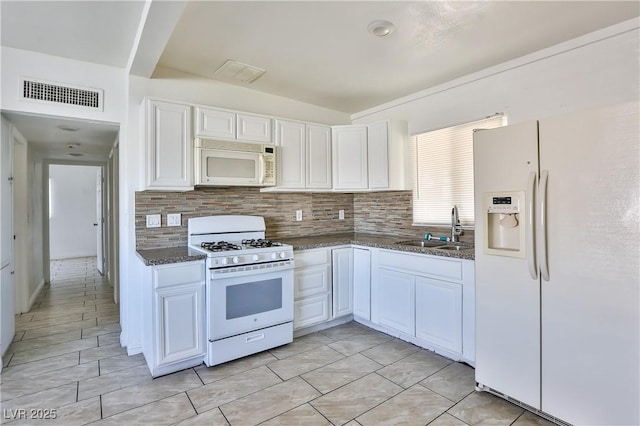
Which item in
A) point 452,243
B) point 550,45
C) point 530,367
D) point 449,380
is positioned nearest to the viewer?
point 530,367

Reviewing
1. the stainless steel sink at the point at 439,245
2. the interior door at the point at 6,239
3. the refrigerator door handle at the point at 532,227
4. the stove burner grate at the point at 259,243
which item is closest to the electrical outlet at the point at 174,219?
the stove burner grate at the point at 259,243

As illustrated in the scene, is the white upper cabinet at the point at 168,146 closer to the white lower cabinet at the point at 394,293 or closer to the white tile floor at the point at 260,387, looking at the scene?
the white lower cabinet at the point at 394,293

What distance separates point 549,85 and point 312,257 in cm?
237

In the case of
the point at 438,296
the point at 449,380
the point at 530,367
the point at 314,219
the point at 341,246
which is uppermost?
the point at 314,219

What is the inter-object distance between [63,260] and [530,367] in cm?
887

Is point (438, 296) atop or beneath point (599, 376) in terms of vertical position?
atop

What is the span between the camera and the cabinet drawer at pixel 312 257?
3.09 meters

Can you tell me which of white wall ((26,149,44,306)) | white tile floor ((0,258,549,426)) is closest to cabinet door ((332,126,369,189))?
white tile floor ((0,258,549,426))

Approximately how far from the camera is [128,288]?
2.87 meters

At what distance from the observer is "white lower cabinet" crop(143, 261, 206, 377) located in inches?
93.3

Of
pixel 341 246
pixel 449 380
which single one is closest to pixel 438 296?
pixel 449 380

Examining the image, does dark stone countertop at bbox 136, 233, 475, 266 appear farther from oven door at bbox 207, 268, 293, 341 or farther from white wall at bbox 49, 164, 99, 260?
white wall at bbox 49, 164, 99, 260

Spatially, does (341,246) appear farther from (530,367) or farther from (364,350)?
(530,367)

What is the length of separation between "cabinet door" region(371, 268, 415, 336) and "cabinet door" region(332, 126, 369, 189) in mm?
1046
